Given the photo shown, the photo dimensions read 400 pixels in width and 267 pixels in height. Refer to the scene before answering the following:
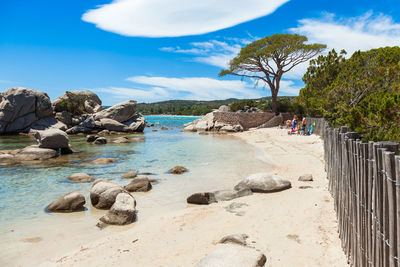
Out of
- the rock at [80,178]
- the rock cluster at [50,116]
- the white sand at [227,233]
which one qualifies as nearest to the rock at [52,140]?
the rock at [80,178]

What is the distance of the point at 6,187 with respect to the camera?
10602mm

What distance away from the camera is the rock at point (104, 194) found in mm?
7836

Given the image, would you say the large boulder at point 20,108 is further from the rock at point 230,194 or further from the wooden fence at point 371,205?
the wooden fence at point 371,205

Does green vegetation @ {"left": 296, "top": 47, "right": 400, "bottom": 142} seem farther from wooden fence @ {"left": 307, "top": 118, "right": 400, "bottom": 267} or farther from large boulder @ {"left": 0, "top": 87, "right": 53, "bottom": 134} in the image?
large boulder @ {"left": 0, "top": 87, "right": 53, "bottom": 134}

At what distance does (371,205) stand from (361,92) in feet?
59.7

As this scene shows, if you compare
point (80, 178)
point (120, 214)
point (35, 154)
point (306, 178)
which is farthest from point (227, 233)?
point (35, 154)

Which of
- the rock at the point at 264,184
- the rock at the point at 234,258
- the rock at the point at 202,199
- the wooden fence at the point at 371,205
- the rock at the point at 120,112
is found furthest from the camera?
the rock at the point at 120,112

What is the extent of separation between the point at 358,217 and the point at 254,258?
1.53 meters

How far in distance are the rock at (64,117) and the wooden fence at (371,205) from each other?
42.1 m

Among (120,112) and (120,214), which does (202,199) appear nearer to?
(120,214)

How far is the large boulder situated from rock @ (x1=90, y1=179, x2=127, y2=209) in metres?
33.1

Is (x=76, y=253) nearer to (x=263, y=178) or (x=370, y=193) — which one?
(x=370, y=193)

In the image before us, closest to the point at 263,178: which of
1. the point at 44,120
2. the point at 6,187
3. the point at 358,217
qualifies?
the point at 358,217

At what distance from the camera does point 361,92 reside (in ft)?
61.4
